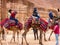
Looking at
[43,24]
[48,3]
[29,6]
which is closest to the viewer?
[43,24]

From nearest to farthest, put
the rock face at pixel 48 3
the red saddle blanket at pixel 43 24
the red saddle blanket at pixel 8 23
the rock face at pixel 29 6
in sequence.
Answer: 1. the red saddle blanket at pixel 43 24
2. the red saddle blanket at pixel 8 23
3. the rock face at pixel 29 6
4. the rock face at pixel 48 3

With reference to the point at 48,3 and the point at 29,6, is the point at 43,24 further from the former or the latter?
the point at 48,3

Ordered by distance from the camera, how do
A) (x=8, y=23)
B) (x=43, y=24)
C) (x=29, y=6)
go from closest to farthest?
1. (x=43, y=24)
2. (x=8, y=23)
3. (x=29, y=6)

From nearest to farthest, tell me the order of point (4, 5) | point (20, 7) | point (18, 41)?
point (18, 41)
point (4, 5)
point (20, 7)

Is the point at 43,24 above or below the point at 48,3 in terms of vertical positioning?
below

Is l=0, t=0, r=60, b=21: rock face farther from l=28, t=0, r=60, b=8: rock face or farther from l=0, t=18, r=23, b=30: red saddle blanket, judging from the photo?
l=0, t=18, r=23, b=30: red saddle blanket

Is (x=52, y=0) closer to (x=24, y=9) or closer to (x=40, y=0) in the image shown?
(x=40, y=0)

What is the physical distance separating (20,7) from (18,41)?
11.1 m

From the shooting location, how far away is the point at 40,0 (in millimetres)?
27266

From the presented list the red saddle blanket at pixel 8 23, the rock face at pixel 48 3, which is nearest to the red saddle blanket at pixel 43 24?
the red saddle blanket at pixel 8 23

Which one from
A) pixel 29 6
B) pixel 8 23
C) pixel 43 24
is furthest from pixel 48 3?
pixel 43 24

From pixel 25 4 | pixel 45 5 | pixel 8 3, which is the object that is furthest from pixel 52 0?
pixel 8 3

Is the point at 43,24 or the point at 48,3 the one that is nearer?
the point at 43,24

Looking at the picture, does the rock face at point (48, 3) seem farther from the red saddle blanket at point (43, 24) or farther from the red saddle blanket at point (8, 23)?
the red saddle blanket at point (43, 24)
